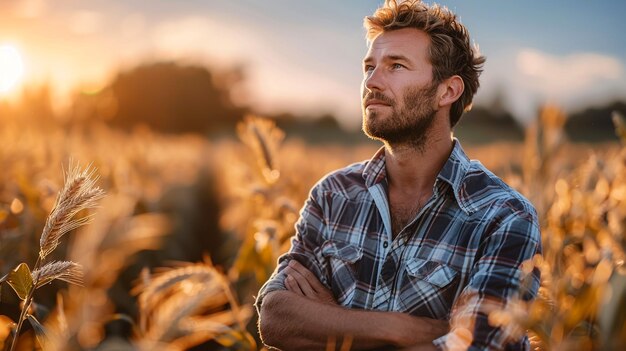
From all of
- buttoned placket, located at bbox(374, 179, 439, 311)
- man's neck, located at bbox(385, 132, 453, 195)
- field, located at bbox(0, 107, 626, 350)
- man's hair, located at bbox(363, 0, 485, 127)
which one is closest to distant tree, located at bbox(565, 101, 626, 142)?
field, located at bbox(0, 107, 626, 350)

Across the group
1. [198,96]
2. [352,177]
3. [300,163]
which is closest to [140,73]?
[198,96]

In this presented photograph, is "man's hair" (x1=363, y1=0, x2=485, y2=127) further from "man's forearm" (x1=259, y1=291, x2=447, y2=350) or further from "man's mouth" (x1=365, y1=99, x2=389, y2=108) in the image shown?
"man's forearm" (x1=259, y1=291, x2=447, y2=350)

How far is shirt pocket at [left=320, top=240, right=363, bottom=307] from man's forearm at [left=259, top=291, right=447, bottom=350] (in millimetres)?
245

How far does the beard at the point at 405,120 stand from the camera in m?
2.67

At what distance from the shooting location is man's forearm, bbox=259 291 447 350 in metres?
2.11

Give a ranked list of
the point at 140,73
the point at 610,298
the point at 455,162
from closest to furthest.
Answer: the point at 610,298, the point at 455,162, the point at 140,73

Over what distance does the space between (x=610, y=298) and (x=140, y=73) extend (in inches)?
2197

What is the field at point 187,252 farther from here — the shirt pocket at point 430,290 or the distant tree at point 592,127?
the distant tree at point 592,127

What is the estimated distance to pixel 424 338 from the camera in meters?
2.11

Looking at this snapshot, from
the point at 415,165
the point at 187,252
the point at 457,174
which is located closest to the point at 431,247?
the point at 457,174

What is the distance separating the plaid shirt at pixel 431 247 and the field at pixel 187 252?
0.12 m

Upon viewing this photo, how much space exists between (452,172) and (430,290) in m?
0.48

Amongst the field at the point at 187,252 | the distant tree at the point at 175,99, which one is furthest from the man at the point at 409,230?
the distant tree at the point at 175,99

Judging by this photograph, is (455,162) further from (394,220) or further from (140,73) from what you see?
(140,73)
